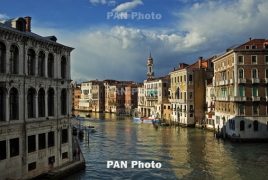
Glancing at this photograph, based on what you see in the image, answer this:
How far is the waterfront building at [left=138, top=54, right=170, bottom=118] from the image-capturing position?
52.4 meters

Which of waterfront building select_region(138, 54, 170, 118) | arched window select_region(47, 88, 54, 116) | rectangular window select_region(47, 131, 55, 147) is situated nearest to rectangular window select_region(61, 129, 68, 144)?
rectangular window select_region(47, 131, 55, 147)

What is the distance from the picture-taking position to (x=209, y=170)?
17.9 meters

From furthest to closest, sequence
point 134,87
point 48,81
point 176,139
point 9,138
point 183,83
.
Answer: point 134,87 → point 183,83 → point 176,139 → point 48,81 → point 9,138

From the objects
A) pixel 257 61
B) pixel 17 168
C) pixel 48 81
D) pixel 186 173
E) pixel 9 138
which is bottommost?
pixel 186 173

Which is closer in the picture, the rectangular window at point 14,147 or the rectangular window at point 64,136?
the rectangular window at point 14,147

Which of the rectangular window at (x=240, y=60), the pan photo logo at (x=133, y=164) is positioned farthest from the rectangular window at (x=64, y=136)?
the rectangular window at (x=240, y=60)

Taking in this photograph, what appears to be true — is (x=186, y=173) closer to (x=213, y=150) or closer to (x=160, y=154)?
(x=160, y=154)

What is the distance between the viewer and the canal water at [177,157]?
17.2 metres

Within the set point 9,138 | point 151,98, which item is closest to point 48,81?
point 9,138

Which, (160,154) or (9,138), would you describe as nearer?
(9,138)

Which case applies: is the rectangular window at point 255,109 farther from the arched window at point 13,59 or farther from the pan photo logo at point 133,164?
the arched window at point 13,59

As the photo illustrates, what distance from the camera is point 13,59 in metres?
13.5

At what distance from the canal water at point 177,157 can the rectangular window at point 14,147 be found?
3.32 metres

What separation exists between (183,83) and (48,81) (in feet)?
92.0
